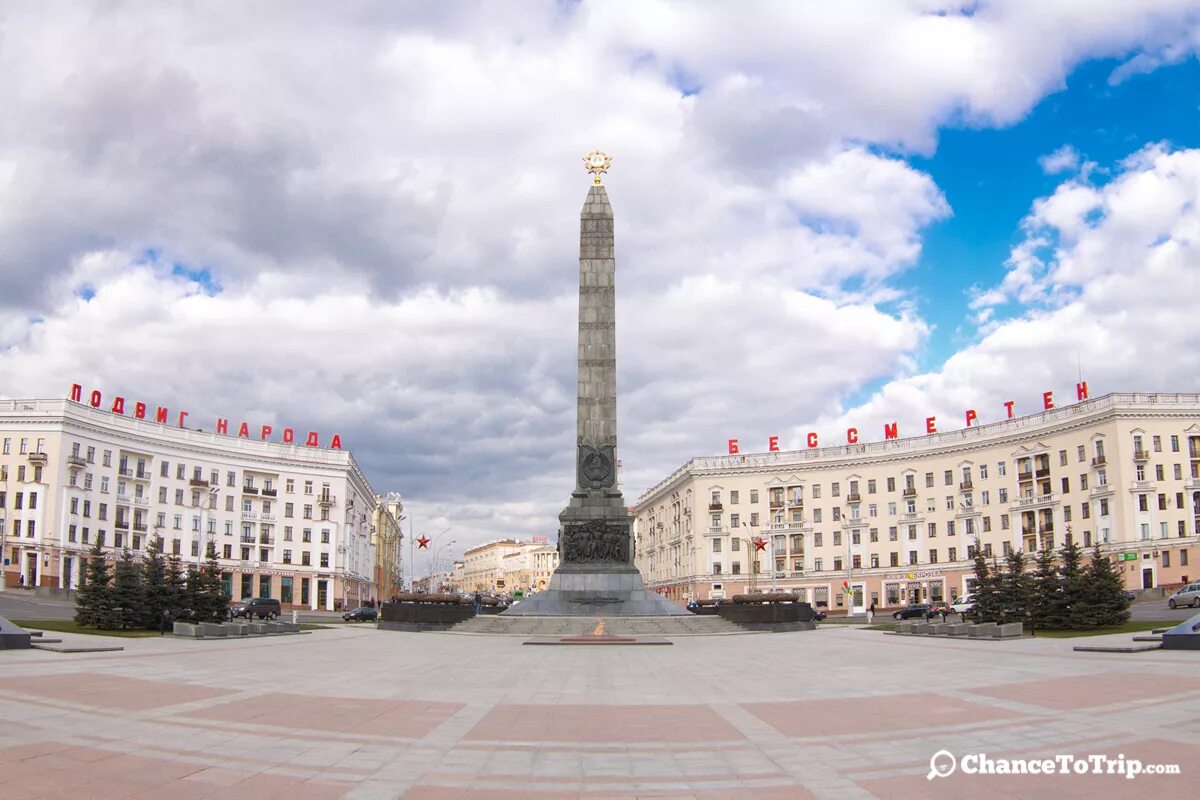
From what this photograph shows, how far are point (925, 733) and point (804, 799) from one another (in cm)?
381

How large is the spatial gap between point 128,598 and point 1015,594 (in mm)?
32202

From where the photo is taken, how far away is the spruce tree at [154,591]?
31797 millimetres

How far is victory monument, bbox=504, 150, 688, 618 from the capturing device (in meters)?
39.5

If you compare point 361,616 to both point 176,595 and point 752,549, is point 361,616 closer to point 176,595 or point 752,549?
point 176,595

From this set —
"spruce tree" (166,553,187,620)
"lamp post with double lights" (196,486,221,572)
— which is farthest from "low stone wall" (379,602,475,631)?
"lamp post with double lights" (196,486,221,572)

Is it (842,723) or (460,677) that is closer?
(842,723)

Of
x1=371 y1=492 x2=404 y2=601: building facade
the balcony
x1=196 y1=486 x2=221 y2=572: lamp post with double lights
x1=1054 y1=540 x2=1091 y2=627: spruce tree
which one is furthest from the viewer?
x1=371 y1=492 x2=404 y2=601: building facade

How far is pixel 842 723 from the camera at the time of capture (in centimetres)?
1210

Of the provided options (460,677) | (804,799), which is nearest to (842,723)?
(804,799)

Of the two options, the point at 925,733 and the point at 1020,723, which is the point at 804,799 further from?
the point at 1020,723

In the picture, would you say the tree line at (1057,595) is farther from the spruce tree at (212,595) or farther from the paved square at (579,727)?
the spruce tree at (212,595)

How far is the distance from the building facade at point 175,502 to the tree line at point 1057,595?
4888 cm

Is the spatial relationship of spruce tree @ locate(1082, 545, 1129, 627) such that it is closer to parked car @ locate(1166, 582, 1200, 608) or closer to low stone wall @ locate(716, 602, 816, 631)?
low stone wall @ locate(716, 602, 816, 631)

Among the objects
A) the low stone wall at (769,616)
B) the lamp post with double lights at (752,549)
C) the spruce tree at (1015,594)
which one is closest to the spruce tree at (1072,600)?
the spruce tree at (1015,594)
